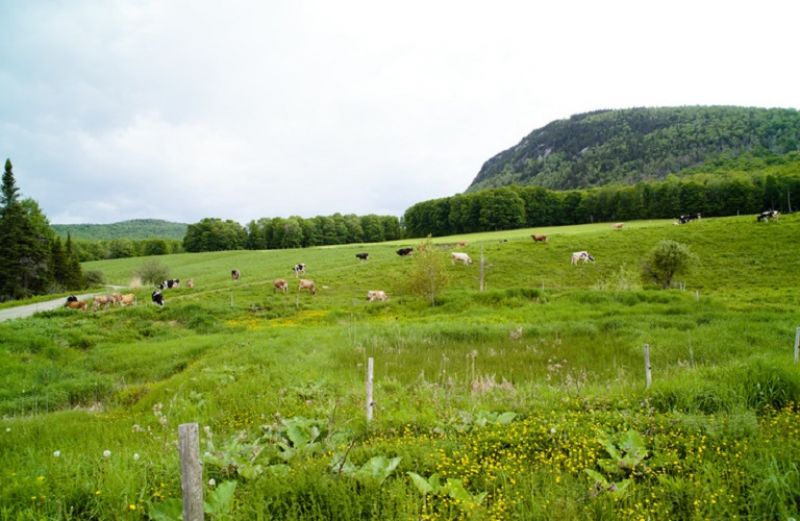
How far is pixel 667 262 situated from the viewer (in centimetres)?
3216

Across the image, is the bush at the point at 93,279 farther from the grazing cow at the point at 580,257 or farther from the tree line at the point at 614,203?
the tree line at the point at 614,203

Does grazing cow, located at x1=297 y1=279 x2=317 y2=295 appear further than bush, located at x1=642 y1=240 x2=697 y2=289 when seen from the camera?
Yes

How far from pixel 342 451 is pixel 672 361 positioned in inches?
498

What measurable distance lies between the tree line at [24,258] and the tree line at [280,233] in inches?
1953

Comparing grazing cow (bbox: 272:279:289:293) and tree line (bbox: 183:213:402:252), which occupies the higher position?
tree line (bbox: 183:213:402:252)

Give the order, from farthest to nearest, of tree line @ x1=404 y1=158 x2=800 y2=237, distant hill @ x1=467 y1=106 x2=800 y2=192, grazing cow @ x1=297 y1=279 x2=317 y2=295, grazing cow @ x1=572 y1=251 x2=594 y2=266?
1. distant hill @ x1=467 y1=106 x2=800 y2=192
2. tree line @ x1=404 y1=158 x2=800 y2=237
3. grazing cow @ x1=572 y1=251 x2=594 y2=266
4. grazing cow @ x1=297 y1=279 x2=317 y2=295

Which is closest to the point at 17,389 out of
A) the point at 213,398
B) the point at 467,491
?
the point at 213,398

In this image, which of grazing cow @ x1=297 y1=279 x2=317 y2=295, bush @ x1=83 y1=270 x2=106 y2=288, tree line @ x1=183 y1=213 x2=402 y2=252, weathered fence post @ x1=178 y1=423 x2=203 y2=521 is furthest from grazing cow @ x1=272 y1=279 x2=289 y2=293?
tree line @ x1=183 y1=213 x2=402 y2=252

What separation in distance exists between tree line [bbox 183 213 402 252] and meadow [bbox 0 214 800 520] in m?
83.4

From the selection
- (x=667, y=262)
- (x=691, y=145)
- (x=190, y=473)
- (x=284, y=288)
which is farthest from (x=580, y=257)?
(x=691, y=145)

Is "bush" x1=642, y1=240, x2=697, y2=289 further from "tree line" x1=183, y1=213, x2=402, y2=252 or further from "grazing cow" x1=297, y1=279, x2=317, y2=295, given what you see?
"tree line" x1=183, y1=213, x2=402, y2=252

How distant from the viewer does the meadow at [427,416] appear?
4.52 metres

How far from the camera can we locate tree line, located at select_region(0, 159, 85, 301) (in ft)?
153

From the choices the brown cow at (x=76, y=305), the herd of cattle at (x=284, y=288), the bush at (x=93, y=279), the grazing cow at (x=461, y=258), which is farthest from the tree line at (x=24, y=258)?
the grazing cow at (x=461, y=258)
